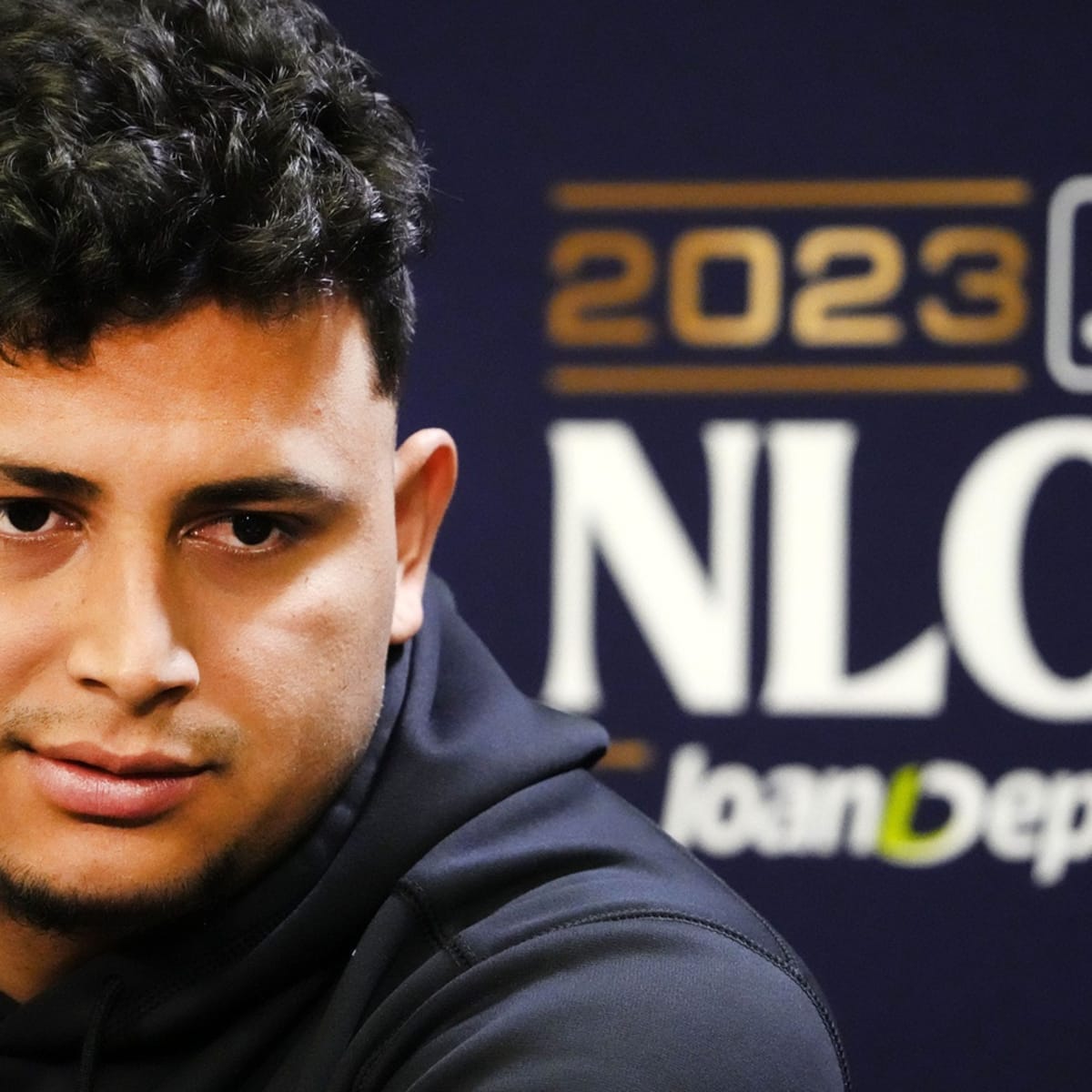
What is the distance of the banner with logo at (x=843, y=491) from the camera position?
197 cm

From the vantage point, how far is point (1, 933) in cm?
115

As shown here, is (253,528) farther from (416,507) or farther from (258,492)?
(416,507)

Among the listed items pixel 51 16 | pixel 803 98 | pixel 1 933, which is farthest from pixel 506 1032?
pixel 803 98

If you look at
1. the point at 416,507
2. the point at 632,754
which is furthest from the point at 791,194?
the point at 416,507

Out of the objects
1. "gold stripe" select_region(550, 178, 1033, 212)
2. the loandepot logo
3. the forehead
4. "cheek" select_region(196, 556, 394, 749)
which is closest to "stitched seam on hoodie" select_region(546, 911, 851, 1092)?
"cheek" select_region(196, 556, 394, 749)

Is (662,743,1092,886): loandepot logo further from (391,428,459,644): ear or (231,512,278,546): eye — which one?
(231,512,278,546): eye

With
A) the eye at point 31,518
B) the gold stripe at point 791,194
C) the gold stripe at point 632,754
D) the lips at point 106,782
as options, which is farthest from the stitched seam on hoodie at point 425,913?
the gold stripe at point 791,194

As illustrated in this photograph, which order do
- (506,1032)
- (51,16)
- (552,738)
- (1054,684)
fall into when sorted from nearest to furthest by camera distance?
1. (506,1032)
2. (51,16)
3. (552,738)
4. (1054,684)

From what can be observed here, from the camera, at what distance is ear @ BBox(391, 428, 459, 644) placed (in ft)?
3.87

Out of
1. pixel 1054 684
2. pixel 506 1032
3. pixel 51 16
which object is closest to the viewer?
pixel 506 1032

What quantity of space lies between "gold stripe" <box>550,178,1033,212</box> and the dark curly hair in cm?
88

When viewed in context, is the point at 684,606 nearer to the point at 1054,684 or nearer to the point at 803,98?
the point at 1054,684

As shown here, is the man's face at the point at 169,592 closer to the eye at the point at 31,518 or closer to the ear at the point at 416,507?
the eye at the point at 31,518

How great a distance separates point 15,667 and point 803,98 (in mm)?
1270
